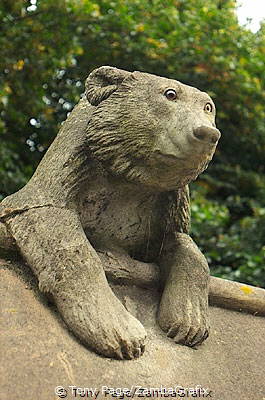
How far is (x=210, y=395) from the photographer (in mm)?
1733

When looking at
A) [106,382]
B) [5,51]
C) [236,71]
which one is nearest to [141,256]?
[106,382]

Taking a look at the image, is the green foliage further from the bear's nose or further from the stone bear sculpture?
the bear's nose

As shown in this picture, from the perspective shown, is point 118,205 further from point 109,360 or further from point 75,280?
point 109,360

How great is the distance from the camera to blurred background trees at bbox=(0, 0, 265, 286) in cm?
450

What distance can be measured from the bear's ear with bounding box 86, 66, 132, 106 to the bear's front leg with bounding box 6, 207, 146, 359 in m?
0.44

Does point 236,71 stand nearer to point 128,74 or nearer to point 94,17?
point 94,17

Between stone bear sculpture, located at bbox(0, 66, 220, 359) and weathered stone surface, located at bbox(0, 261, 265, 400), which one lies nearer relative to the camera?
weathered stone surface, located at bbox(0, 261, 265, 400)

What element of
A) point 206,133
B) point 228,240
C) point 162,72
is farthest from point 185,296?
point 162,72

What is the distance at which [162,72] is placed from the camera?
5.41 meters

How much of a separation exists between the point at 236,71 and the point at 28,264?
4075 millimetres

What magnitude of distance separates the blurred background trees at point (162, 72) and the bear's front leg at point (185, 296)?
238cm

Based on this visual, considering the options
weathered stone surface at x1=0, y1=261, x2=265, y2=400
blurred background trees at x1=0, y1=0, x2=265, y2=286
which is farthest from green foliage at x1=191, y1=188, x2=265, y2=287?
weathered stone surface at x1=0, y1=261, x2=265, y2=400

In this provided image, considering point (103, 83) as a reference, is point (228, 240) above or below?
below

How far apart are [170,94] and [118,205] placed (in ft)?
1.50
